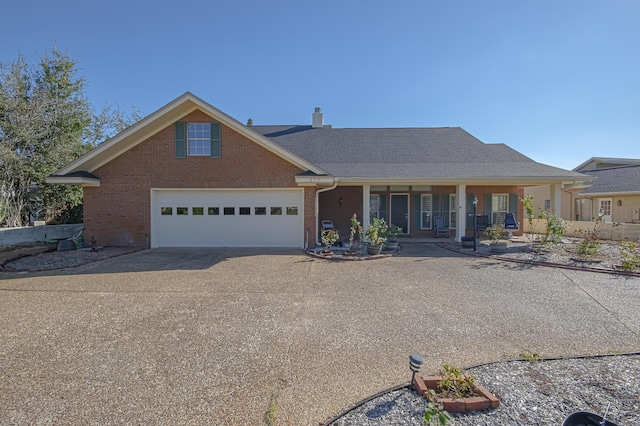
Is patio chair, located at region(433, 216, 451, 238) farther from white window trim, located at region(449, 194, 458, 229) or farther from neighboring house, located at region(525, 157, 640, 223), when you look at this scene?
neighboring house, located at region(525, 157, 640, 223)

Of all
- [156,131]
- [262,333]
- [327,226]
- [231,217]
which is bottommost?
[262,333]

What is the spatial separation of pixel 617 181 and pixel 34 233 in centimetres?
3054

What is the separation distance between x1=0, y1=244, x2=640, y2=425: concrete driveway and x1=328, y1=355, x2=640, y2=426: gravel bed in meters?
0.24

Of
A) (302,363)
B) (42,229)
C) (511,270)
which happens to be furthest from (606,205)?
(42,229)

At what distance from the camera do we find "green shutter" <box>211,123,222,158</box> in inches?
440

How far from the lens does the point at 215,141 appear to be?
11.2m

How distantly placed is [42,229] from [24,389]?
45.4 feet

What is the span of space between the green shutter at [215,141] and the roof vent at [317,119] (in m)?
7.82

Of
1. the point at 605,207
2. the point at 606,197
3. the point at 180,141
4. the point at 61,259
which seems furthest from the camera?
the point at 605,207

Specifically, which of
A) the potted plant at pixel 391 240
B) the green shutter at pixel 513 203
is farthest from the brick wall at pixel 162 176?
the green shutter at pixel 513 203

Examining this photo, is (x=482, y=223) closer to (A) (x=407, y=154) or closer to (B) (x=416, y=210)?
(B) (x=416, y=210)

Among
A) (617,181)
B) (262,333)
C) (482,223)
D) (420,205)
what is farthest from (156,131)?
(617,181)

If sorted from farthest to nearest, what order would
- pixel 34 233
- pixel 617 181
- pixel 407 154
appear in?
pixel 617 181 → pixel 407 154 → pixel 34 233

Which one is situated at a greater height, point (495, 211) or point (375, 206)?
point (375, 206)
